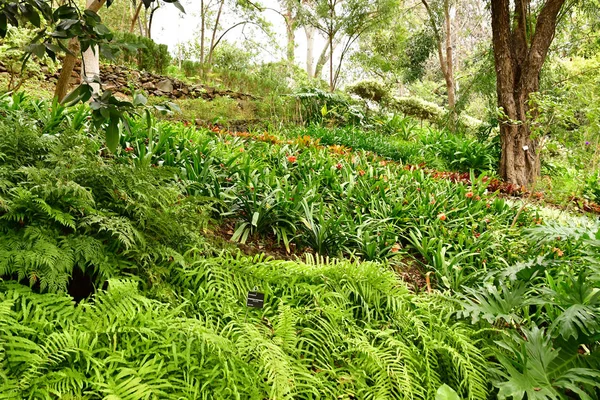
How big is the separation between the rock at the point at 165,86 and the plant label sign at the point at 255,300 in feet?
25.0

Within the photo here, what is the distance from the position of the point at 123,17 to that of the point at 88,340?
18.0 meters

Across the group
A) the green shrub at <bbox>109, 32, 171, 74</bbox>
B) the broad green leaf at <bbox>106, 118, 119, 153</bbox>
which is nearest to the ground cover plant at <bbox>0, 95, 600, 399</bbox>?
the broad green leaf at <bbox>106, 118, 119, 153</bbox>

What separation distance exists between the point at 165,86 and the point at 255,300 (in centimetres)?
781

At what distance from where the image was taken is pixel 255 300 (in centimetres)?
175

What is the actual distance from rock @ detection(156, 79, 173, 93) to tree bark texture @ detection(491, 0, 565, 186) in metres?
6.29

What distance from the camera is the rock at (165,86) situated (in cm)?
842

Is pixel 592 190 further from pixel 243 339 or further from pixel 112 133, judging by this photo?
pixel 112 133

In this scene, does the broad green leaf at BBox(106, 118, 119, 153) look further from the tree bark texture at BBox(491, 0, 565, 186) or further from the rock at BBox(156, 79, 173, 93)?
the rock at BBox(156, 79, 173, 93)

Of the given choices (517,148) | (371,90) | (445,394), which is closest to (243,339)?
(445,394)

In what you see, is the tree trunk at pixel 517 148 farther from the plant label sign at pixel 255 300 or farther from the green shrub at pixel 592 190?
the plant label sign at pixel 255 300

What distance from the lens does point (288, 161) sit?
3924 millimetres

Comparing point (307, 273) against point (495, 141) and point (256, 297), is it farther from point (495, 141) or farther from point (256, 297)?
point (495, 141)

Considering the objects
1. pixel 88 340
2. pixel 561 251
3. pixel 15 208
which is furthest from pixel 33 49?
pixel 561 251

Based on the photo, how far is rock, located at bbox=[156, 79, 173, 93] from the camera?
842cm
